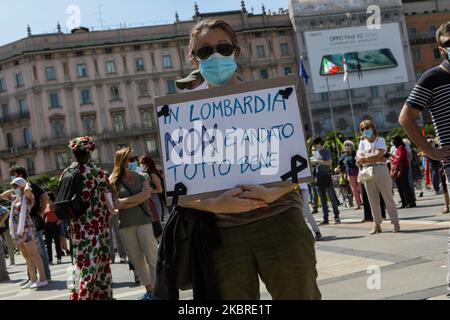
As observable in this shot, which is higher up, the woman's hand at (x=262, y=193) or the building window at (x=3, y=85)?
the building window at (x=3, y=85)

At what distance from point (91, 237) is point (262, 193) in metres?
3.06

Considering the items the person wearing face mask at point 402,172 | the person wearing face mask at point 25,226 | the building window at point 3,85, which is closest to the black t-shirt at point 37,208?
the person wearing face mask at point 25,226

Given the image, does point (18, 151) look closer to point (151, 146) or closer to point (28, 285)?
point (151, 146)

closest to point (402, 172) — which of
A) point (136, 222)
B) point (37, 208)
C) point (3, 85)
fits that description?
point (37, 208)

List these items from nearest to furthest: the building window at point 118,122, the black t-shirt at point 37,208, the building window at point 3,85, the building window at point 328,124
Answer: the black t-shirt at point 37,208
the building window at point 118,122
the building window at point 3,85
the building window at point 328,124

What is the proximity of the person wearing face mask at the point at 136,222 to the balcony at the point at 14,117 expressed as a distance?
191 feet

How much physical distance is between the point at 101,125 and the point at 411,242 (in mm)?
57424

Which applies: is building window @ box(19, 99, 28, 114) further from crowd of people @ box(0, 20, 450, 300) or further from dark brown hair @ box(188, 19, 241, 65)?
dark brown hair @ box(188, 19, 241, 65)

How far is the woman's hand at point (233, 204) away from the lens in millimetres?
2465

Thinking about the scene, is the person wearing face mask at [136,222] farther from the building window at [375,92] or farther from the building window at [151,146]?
the building window at [375,92]

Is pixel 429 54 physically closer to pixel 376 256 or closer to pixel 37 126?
pixel 37 126

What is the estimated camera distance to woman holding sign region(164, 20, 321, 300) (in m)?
2.49

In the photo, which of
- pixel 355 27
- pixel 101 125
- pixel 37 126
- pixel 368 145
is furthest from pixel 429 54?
pixel 368 145

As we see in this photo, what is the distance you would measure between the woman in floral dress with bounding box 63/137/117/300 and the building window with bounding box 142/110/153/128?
5803cm
